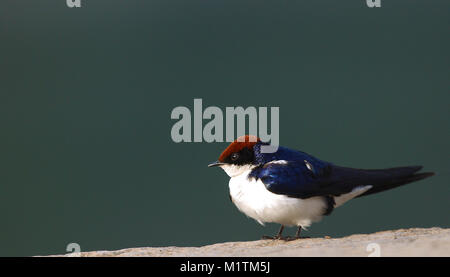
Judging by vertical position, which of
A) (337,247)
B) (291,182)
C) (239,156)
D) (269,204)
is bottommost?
(337,247)

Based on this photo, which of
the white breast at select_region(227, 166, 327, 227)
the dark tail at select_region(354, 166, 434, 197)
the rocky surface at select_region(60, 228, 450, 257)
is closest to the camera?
the rocky surface at select_region(60, 228, 450, 257)

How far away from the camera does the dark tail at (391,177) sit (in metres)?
4.57

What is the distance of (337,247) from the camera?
3691 millimetres

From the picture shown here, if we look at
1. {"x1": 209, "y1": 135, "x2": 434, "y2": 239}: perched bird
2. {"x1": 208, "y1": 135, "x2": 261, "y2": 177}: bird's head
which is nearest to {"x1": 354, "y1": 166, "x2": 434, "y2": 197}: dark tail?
{"x1": 209, "y1": 135, "x2": 434, "y2": 239}: perched bird

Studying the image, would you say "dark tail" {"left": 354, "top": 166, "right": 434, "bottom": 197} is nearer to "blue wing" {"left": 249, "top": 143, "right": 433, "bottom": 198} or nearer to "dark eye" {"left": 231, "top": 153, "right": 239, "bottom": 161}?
"blue wing" {"left": 249, "top": 143, "right": 433, "bottom": 198}

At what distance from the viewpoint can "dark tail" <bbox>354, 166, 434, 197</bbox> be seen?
4.57m

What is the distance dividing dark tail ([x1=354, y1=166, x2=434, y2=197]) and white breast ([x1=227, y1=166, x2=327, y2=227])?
1.33ft

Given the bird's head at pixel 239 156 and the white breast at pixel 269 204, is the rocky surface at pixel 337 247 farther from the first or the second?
the bird's head at pixel 239 156

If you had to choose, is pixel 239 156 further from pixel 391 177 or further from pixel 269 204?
pixel 391 177

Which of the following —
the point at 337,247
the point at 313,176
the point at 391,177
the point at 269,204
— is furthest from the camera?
the point at 391,177

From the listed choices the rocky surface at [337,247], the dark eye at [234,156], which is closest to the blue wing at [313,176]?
Result: the dark eye at [234,156]

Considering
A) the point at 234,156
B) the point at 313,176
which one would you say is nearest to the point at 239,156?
the point at 234,156

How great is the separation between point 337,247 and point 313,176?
34.3 inches
